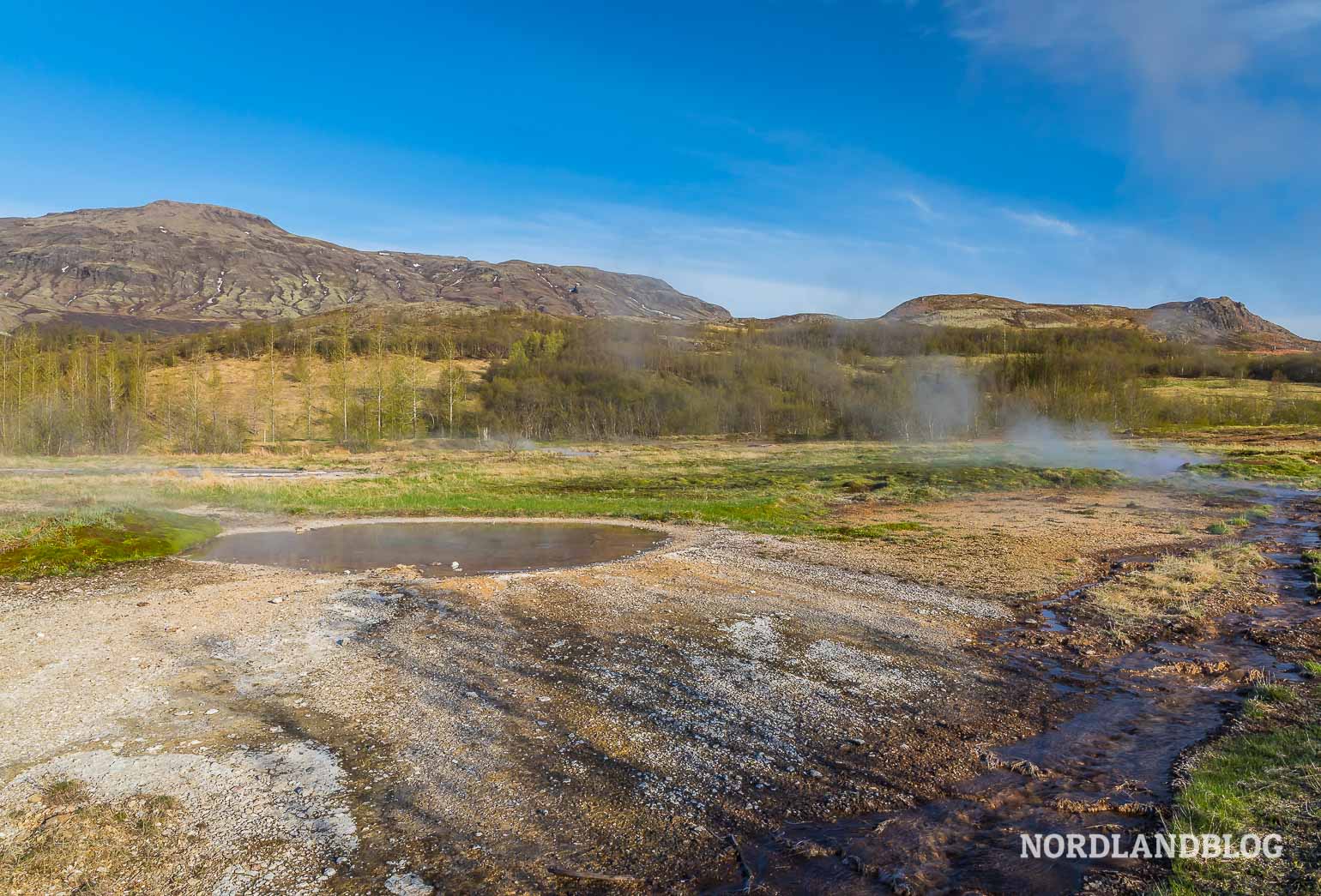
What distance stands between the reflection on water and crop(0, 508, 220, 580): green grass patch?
3.58 ft

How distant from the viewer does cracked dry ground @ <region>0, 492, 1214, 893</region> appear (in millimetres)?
5926

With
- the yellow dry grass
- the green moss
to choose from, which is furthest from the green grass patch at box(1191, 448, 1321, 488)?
the yellow dry grass

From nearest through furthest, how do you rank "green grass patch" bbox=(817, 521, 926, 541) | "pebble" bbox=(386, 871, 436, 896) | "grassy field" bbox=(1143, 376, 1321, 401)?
"pebble" bbox=(386, 871, 436, 896)
"green grass patch" bbox=(817, 521, 926, 541)
"grassy field" bbox=(1143, 376, 1321, 401)

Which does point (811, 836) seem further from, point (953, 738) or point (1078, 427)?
point (1078, 427)

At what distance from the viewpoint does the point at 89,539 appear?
19438mm

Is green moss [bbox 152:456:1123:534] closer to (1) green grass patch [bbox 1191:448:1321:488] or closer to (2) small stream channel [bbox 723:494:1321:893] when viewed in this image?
(1) green grass patch [bbox 1191:448:1321:488]

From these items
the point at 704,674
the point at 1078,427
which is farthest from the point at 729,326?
the point at 704,674

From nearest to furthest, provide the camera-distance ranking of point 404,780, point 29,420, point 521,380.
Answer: point 404,780 < point 29,420 < point 521,380

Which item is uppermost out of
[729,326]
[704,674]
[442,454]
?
[729,326]

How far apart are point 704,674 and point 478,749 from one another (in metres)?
3.55

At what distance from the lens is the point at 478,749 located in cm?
Answer: 777

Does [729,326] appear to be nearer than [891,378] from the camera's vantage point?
No

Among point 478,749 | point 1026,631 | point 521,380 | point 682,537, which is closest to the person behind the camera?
point 478,749

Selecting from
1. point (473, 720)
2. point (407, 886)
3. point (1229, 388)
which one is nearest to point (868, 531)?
point (473, 720)
